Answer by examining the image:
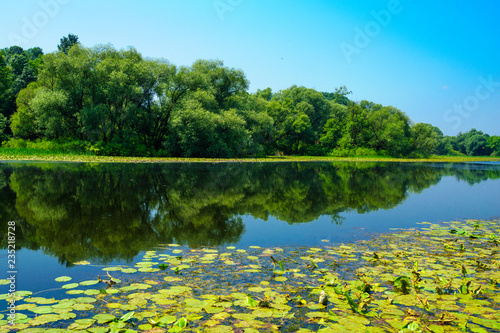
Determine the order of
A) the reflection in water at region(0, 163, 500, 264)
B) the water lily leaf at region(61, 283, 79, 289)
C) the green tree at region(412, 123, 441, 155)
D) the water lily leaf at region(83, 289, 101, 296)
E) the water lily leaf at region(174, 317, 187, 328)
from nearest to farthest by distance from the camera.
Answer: the water lily leaf at region(174, 317, 187, 328), the water lily leaf at region(83, 289, 101, 296), the water lily leaf at region(61, 283, 79, 289), the reflection in water at region(0, 163, 500, 264), the green tree at region(412, 123, 441, 155)

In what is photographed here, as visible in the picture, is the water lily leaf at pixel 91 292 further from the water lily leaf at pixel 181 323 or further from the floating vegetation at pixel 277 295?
the water lily leaf at pixel 181 323

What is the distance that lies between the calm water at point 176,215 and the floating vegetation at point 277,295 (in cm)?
85

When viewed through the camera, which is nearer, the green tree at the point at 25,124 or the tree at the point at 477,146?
the green tree at the point at 25,124

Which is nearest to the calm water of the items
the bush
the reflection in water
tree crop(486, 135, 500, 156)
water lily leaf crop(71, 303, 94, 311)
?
the reflection in water

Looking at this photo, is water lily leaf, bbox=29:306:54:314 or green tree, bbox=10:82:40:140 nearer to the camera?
water lily leaf, bbox=29:306:54:314

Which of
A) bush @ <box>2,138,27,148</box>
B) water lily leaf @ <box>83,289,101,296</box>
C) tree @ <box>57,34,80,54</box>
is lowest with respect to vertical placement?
water lily leaf @ <box>83,289,101,296</box>

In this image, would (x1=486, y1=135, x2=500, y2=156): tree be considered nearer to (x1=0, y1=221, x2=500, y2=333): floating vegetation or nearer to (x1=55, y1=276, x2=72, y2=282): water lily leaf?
(x1=0, y1=221, x2=500, y2=333): floating vegetation

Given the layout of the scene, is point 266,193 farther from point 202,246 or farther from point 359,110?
point 359,110

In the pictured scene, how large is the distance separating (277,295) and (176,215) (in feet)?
20.9

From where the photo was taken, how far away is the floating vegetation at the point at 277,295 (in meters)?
4.07

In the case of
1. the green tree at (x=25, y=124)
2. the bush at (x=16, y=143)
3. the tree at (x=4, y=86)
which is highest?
the tree at (x=4, y=86)

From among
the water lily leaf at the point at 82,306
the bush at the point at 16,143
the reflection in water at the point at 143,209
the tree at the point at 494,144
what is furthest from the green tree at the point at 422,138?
the water lily leaf at the point at 82,306

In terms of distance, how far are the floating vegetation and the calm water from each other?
85 centimetres

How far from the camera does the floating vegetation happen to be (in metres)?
4.07
